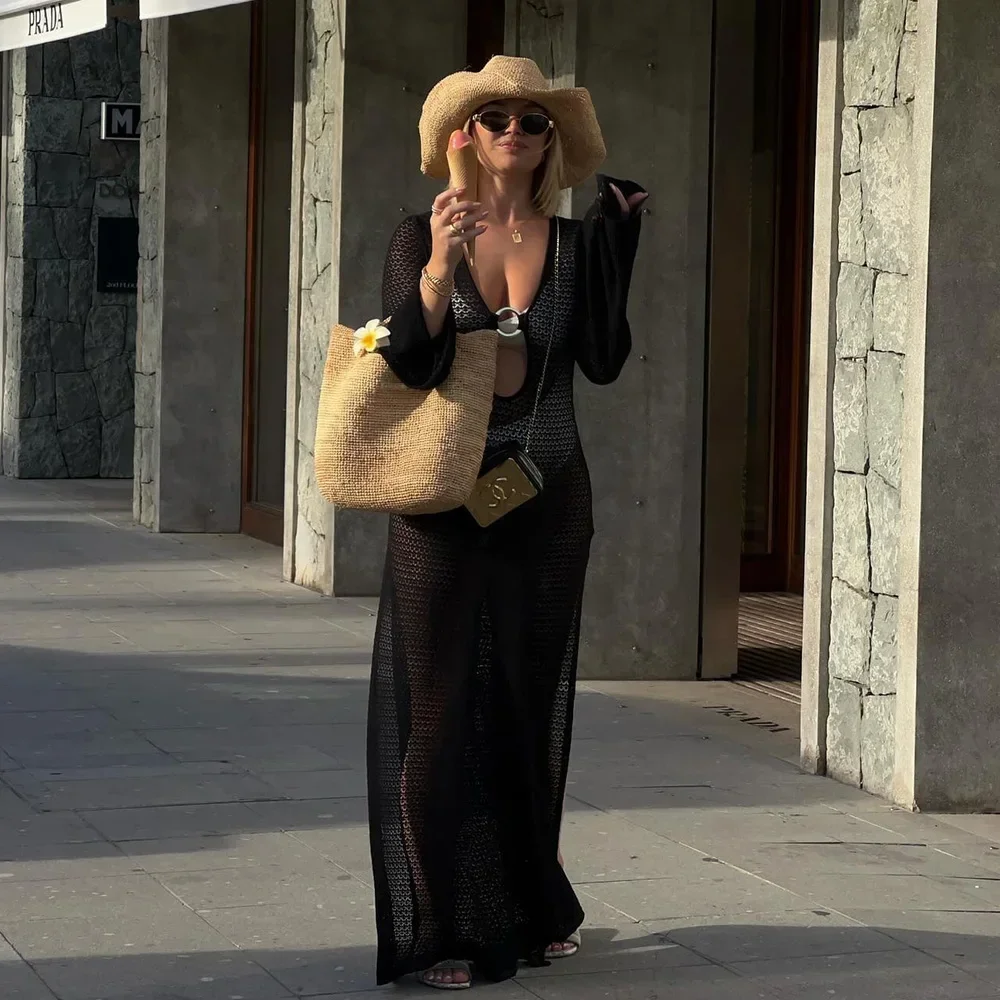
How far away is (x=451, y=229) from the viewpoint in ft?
13.8

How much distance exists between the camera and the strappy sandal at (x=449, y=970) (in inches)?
172

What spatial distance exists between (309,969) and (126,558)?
7760 mm

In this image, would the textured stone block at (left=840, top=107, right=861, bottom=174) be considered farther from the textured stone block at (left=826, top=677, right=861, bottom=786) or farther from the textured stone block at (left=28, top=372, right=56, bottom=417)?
the textured stone block at (left=28, top=372, right=56, bottom=417)

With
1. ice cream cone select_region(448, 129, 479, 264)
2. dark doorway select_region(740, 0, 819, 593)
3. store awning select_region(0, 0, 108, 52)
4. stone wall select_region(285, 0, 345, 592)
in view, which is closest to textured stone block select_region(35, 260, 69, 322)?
store awning select_region(0, 0, 108, 52)

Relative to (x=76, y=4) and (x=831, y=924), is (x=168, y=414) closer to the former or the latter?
(x=76, y=4)

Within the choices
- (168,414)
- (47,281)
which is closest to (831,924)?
(168,414)

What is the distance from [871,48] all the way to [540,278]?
2298 millimetres

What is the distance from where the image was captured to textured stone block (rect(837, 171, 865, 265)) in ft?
21.0

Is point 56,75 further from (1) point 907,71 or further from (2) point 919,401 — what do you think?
(2) point 919,401

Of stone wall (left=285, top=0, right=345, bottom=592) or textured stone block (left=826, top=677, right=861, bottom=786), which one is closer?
textured stone block (left=826, top=677, right=861, bottom=786)

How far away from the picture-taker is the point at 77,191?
1695 cm

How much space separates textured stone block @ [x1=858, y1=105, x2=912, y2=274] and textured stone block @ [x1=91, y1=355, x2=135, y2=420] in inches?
451

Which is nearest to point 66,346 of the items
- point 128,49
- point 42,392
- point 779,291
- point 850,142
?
point 42,392

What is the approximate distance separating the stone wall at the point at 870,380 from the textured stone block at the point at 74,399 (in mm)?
11404
